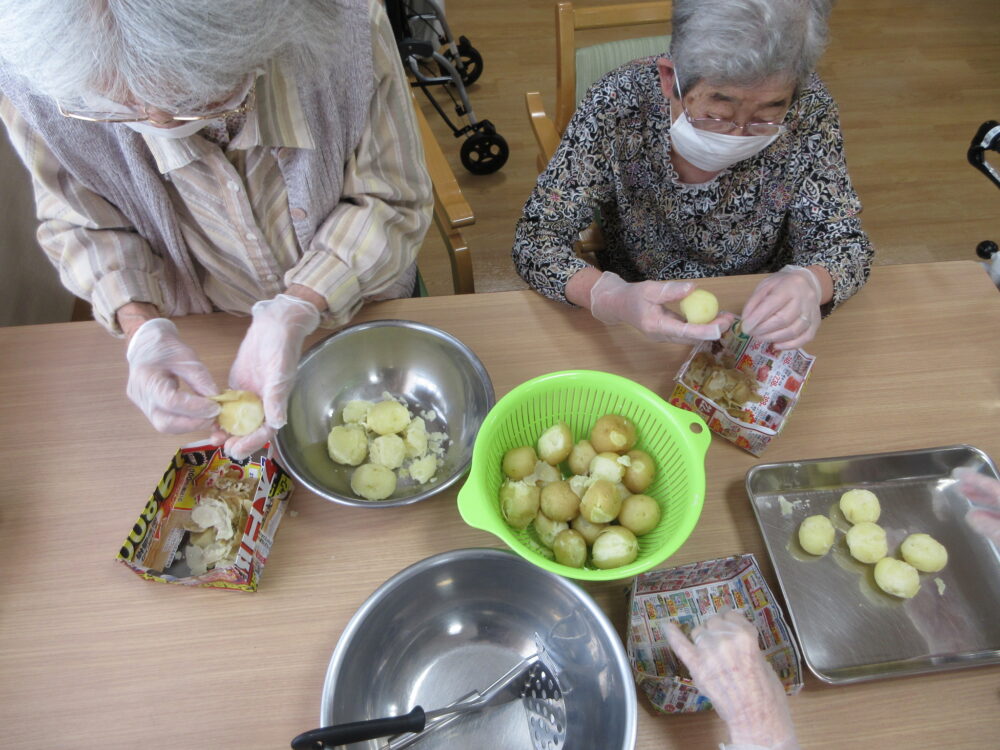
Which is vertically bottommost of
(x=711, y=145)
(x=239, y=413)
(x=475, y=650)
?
(x=475, y=650)

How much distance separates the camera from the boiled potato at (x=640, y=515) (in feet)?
3.41

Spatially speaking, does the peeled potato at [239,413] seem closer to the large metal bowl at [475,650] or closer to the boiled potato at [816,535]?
the large metal bowl at [475,650]

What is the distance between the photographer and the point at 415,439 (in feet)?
4.02

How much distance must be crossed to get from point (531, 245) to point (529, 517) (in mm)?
682

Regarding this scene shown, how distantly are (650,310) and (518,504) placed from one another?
49 cm

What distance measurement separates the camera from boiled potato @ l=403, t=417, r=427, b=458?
122 cm

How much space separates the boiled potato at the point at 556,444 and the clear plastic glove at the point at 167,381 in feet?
1.87

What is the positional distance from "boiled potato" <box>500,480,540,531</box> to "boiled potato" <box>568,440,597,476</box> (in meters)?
0.11

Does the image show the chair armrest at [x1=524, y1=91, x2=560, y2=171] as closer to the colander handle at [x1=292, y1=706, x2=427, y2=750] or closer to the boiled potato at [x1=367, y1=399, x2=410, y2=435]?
the boiled potato at [x1=367, y1=399, x2=410, y2=435]

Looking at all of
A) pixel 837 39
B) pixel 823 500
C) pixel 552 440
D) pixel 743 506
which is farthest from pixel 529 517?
pixel 837 39

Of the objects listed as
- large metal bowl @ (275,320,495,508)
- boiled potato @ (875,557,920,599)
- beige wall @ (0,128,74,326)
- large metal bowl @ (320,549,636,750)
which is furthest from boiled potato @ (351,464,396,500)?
beige wall @ (0,128,74,326)

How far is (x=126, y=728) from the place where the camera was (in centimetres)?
98

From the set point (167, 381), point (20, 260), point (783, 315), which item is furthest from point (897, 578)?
point (20, 260)

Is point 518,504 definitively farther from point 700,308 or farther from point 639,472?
point 700,308
